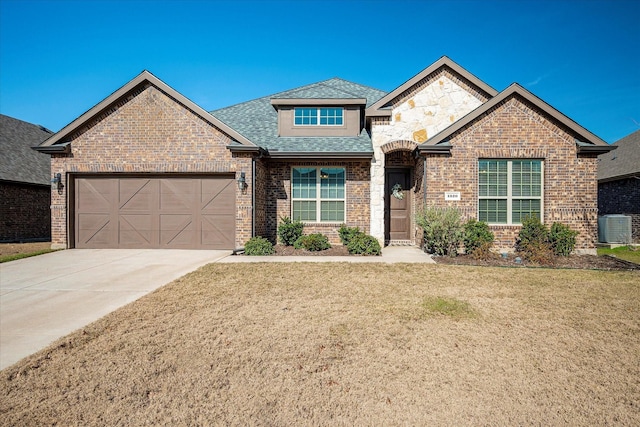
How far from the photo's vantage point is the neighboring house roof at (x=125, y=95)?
10914 millimetres

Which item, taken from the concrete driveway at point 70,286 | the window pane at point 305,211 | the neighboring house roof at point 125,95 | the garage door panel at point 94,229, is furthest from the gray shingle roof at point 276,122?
the garage door panel at point 94,229

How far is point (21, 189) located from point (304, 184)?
14.2 m

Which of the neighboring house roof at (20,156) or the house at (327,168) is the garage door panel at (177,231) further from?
the neighboring house roof at (20,156)

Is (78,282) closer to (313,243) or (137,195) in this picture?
(137,195)

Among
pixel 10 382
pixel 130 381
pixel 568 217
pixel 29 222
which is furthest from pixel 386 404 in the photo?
pixel 29 222

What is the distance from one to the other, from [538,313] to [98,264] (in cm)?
986

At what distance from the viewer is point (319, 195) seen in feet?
40.7

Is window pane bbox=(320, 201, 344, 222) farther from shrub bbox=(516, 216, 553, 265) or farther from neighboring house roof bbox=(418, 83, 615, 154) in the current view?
shrub bbox=(516, 216, 553, 265)

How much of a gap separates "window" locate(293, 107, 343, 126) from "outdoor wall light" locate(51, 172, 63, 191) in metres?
8.59

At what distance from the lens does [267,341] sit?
3770 mm

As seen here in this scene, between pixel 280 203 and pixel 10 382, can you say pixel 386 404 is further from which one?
pixel 280 203

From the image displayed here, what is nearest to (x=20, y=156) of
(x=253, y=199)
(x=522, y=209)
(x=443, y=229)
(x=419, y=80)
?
(x=253, y=199)

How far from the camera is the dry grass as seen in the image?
252cm

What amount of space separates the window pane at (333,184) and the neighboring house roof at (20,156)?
14549mm
